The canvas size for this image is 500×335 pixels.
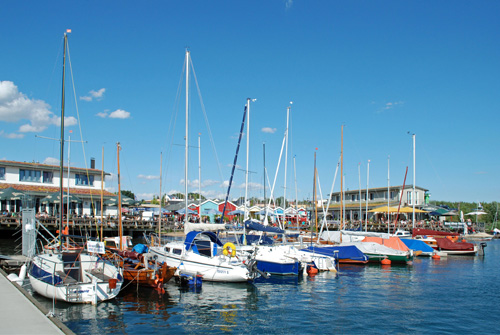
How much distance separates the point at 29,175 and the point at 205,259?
4073 cm

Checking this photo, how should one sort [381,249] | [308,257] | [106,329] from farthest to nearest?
[381,249]
[308,257]
[106,329]

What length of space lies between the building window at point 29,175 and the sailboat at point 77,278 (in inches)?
1550

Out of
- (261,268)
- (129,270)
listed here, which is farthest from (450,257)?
(129,270)

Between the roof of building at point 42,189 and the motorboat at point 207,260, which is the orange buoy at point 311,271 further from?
the roof of building at point 42,189

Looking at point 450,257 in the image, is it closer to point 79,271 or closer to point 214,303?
point 214,303

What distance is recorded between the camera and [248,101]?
123 feet

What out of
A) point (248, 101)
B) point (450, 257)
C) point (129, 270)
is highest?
point (248, 101)

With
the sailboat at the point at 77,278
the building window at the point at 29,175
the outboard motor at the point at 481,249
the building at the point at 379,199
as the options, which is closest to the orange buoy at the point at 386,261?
the outboard motor at the point at 481,249

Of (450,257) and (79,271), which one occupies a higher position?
(79,271)

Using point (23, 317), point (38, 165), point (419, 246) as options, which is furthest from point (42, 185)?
point (419, 246)

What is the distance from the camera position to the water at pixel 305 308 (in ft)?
52.2

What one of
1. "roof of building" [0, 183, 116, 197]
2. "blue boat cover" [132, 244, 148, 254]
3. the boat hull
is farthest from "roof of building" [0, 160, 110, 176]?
the boat hull

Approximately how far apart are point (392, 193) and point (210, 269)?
6279cm

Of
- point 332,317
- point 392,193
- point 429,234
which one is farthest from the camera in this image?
point 392,193
